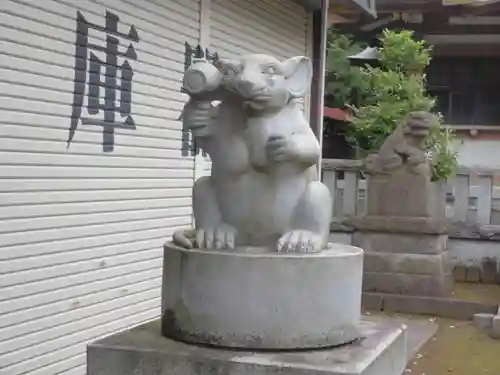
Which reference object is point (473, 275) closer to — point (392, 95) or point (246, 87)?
point (392, 95)

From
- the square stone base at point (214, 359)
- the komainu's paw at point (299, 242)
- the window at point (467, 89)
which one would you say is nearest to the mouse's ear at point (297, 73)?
the komainu's paw at point (299, 242)

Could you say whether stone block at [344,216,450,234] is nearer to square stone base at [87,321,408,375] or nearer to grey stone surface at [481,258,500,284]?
grey stone surface at [481,258,500,284]

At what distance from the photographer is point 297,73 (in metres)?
4.14

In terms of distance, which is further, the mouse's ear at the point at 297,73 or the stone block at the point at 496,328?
the stone block at the point at 496,328

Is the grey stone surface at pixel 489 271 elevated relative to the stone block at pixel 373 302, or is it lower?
elevated

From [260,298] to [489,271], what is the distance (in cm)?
905

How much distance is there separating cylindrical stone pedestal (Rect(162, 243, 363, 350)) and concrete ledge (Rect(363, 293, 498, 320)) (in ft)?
20.8

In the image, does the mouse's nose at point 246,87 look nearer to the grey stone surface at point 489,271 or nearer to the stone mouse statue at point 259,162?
the stone mouse statue at point 259,162

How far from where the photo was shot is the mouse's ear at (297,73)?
4102 millimetres

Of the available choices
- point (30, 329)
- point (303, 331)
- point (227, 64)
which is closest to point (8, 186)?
point (30, 329)

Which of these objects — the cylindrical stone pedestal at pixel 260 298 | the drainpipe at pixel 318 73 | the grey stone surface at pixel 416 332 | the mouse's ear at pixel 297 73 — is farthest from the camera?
the drainpipe at pixel 318 73

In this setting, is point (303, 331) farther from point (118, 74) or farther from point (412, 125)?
point (412, 125)

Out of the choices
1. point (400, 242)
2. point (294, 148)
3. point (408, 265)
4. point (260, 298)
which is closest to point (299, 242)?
point (260, 298)

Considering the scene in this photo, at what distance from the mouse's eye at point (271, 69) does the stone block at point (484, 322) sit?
604 centimetres
